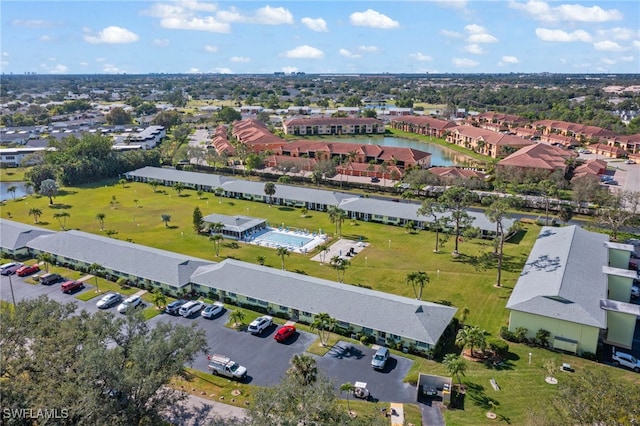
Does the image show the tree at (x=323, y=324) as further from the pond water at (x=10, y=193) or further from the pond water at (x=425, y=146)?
the pond water at (x=425, y=146)

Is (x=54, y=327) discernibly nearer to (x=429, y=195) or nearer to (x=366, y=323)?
(x=366, y=323)

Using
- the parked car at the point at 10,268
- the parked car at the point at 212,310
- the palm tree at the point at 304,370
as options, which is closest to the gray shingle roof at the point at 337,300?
the parked car at the point at 212,310

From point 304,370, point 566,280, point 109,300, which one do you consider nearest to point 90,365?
point 304,370

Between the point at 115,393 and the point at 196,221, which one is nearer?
the point at 115,393

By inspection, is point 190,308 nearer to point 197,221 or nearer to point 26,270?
point 197,221

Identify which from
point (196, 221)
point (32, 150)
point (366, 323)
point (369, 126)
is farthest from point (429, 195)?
point (32, 150)

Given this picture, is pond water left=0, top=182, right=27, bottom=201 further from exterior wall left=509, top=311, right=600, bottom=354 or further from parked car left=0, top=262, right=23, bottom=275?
exterior wall left=509, top=311, right=600, bottom=354
